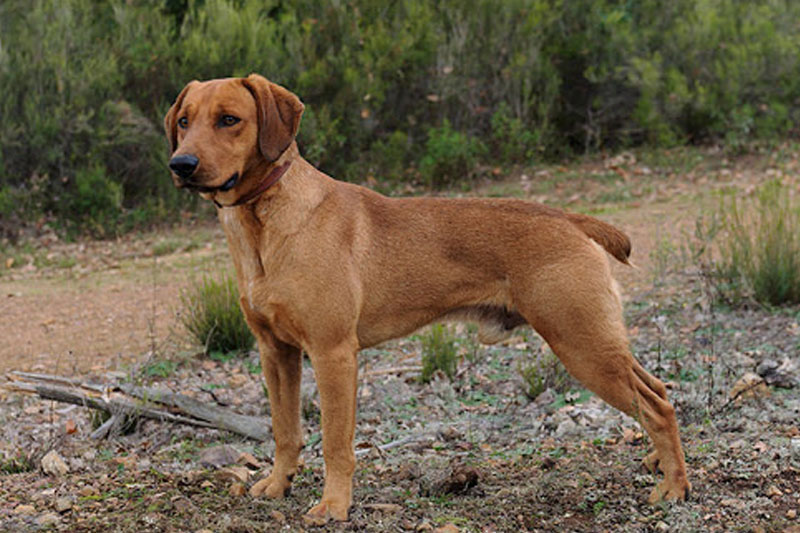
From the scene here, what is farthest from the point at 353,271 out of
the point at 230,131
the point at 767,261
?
the point at 767,261

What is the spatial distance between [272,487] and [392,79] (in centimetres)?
898

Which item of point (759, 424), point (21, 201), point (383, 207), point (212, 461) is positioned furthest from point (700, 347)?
point (21, 201)

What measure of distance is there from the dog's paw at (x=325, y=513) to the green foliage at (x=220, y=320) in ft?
9.37

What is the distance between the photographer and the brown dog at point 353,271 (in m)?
3.76

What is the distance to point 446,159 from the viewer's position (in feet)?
39.1

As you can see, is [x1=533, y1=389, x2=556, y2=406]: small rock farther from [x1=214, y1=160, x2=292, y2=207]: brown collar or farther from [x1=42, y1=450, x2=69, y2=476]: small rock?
[x1=42, y1=450, x2=69, y2=476]: small rock

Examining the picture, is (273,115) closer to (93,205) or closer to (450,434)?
(450,434)

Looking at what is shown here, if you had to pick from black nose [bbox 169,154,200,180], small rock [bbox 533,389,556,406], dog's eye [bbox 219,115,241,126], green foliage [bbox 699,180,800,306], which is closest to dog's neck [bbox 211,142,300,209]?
dog's eye [bbox 219,115,241,126]

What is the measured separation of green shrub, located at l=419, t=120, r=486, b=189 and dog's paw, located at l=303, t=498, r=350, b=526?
27.3 feet

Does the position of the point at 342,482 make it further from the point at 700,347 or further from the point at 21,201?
the point at 21,201

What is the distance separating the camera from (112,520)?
12.4ft

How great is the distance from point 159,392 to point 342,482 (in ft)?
5.28

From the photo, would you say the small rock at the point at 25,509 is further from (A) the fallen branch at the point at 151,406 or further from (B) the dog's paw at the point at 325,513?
(B) the dog's paw at the point at 325,513

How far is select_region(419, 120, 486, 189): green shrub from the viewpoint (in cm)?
1186
